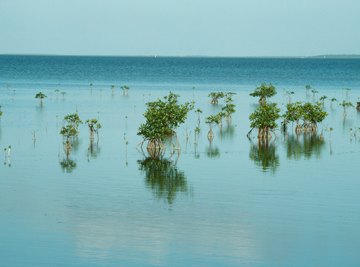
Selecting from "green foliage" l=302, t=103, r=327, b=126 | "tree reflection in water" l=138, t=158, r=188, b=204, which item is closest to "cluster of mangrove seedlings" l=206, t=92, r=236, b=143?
"green foliage" l=302, t=103, r=327, b=126

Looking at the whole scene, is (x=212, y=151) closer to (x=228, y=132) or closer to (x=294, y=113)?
(x=228, y=132)

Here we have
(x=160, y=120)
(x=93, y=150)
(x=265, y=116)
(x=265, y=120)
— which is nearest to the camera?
(x=160, y=120)

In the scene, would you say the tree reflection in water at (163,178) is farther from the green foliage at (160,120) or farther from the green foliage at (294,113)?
the green foliage at (294,113)

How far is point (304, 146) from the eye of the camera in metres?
54.0

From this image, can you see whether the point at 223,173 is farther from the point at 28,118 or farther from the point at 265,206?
the point at 28,118

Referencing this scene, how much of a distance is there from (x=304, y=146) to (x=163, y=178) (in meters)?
15.6

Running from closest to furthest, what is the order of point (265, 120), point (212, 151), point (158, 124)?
1. point (158, 124)
2. point (212, 151)
3. point (265, 120)

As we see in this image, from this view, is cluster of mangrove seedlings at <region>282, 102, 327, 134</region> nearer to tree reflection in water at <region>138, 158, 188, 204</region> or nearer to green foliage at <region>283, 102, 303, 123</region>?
green foliage at <region>283, 102, 303, 123</region>

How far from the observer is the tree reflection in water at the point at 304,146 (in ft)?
165

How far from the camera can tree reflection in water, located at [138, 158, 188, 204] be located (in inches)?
1483

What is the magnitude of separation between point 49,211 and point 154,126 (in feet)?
53.5

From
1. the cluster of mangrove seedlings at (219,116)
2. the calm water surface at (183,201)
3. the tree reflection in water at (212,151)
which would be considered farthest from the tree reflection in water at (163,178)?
the cluster of mangrove seedlings at (219,116)

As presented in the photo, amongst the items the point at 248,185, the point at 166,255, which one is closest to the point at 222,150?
the point at 248,185

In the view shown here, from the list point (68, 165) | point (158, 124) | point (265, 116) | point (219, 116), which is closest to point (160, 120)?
point (158, 124)
